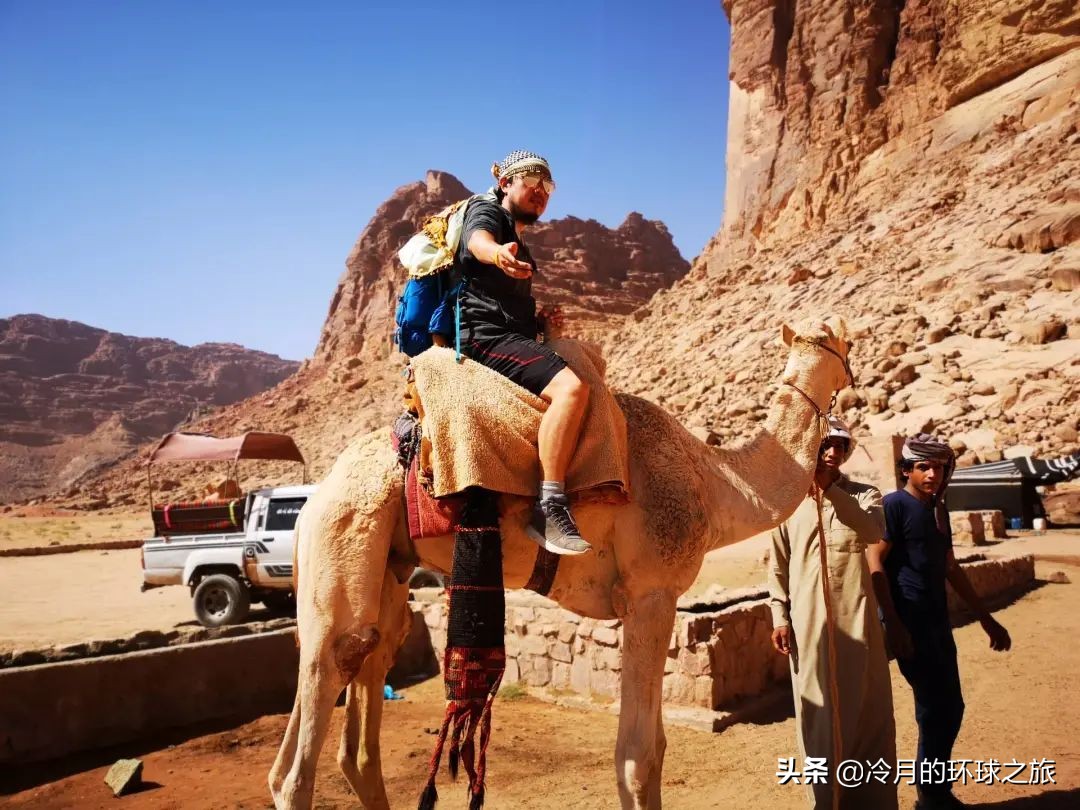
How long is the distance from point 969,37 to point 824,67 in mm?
12282

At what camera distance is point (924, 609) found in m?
5.05

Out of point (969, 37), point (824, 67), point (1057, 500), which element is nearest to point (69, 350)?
point (824, 67)

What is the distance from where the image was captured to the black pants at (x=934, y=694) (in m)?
4.97

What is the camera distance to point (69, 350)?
6732 inches

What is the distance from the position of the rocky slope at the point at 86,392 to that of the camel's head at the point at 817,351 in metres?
106

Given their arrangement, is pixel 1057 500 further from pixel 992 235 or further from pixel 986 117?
pixel 986 117

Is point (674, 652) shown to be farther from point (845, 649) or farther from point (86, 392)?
point (86, 392)

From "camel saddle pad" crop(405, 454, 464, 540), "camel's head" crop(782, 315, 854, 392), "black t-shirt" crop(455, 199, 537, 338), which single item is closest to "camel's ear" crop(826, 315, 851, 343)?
"camel's head" crop(782, 315, 854, 392)

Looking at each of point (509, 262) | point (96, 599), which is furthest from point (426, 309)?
point (96, 599)

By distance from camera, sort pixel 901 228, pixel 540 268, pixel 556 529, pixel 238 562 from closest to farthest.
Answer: pixel 556 529 → pixel 238 562 → pixel 901 228 → pixel 540 268

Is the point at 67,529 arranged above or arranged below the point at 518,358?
below

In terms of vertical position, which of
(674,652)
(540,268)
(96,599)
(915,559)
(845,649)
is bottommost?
(96,599)

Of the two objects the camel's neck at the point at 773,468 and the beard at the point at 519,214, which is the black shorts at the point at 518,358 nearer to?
the beard at the point at 519,214

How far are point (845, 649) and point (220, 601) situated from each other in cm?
1072
